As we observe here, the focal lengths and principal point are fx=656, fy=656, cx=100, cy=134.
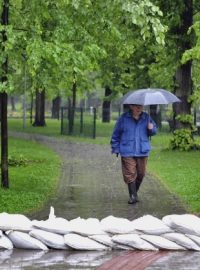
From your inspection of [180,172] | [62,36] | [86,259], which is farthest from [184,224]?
[180,172]

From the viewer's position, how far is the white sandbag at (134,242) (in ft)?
26.1

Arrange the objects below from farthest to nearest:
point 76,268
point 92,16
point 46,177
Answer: point 46,177
point 92,16
point 76,268

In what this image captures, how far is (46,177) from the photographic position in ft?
48.5

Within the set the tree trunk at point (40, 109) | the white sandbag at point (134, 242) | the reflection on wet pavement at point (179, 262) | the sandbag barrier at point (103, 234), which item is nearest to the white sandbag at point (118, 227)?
the sandbag barrier at point (103, 234)

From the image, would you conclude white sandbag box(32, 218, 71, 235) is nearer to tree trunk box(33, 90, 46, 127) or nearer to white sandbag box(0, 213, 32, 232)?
white sandbag box(0, 213, 32, 232)

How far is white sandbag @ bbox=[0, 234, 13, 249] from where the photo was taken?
26.2ft

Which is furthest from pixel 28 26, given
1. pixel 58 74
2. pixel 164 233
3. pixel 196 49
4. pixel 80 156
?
pixel 80 156

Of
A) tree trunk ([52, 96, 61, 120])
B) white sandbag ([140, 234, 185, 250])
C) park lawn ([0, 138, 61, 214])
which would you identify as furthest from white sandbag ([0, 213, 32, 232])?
tree trunk ([52, 96, 61, 120])

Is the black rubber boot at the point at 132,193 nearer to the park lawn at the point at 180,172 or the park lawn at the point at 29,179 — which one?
the park lawn at the point at 180,172

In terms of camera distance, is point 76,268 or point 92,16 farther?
point 92,16

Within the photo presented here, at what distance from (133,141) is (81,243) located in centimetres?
335

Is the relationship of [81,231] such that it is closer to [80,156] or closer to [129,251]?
[129,251]

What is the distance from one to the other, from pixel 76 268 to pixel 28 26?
5289mm

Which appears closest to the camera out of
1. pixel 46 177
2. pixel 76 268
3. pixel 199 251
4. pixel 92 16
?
pixel 76 268
